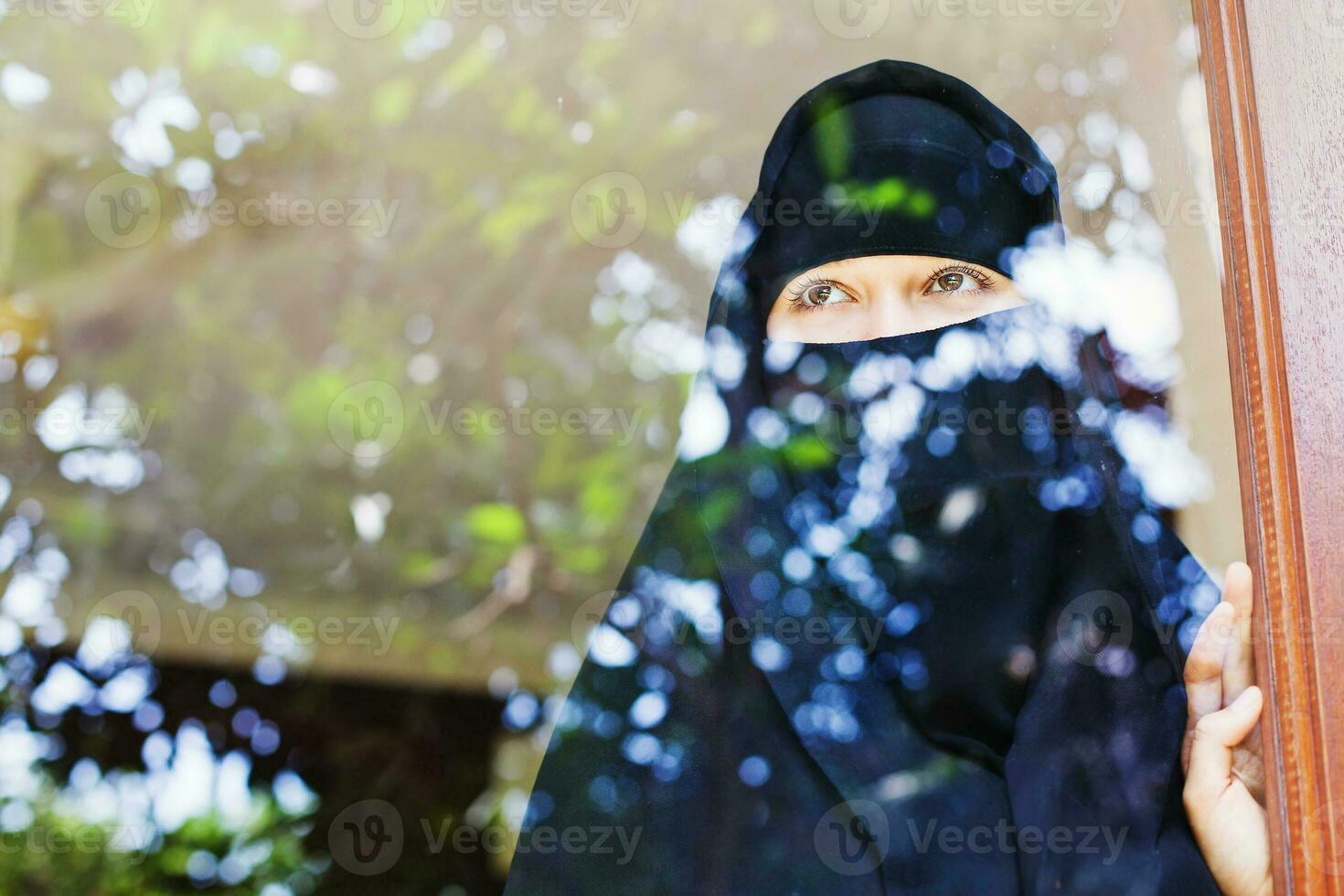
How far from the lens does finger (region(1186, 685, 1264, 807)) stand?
3.95 feet

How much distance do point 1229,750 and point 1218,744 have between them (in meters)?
0.01

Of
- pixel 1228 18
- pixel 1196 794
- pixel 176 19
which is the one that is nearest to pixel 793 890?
pixel 1196 794

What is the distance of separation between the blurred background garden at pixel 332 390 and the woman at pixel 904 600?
16.3 inches

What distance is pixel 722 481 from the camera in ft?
5.08

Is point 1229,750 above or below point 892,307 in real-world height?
below

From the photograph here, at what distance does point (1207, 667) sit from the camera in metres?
1.26

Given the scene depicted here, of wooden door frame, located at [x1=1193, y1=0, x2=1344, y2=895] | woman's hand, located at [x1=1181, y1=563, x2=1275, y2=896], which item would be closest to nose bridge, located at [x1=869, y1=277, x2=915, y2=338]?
wooden door frame, located at [x1=1193, y1=0, x2=1344, y2=895]

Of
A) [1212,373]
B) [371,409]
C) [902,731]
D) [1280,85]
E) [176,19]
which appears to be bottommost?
[371,409]

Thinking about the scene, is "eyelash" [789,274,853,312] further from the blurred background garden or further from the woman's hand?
the woman's hand

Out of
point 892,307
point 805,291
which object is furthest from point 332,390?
point 892,307

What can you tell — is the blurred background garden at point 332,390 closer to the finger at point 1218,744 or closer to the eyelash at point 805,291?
the eyelash at point 805,291

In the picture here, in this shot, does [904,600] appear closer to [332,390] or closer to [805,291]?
[805,291]

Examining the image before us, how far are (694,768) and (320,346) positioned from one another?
4.09ft

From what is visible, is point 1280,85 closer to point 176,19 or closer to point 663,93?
point 663,93
